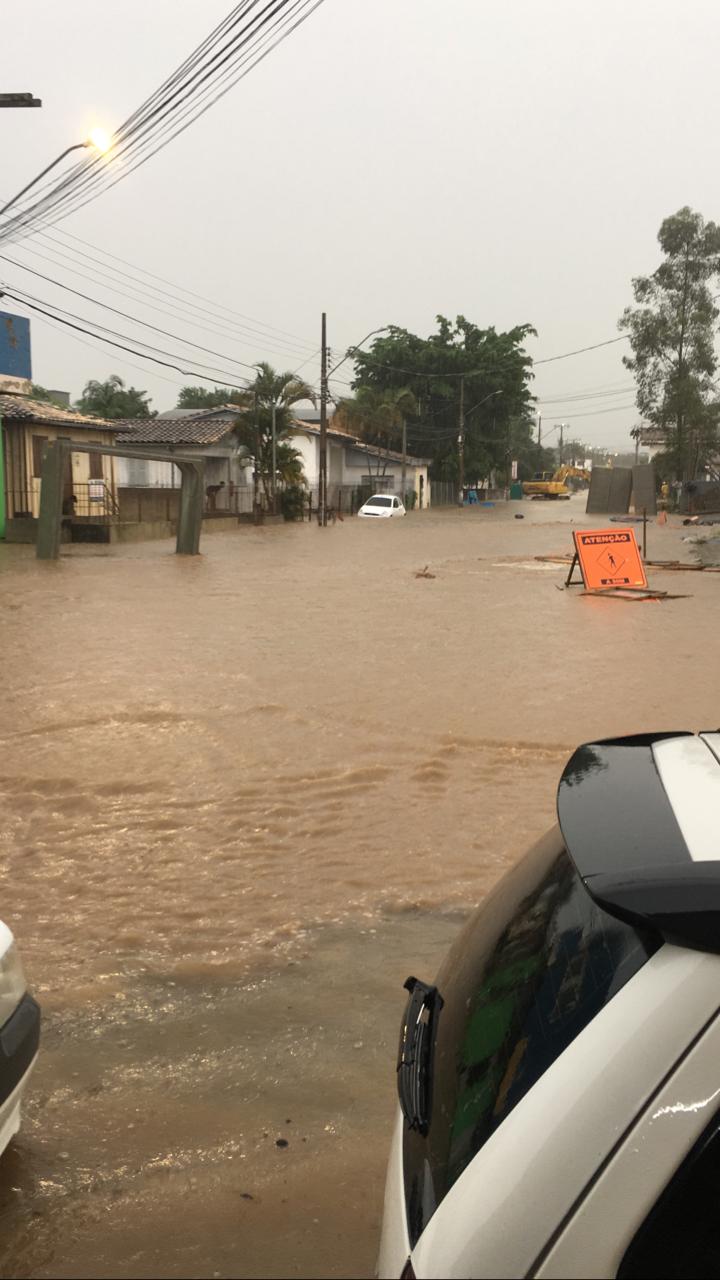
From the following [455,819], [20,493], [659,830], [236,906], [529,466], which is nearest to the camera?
[659,830]

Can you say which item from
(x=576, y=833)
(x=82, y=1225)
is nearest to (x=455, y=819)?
(x=82, y=1225)

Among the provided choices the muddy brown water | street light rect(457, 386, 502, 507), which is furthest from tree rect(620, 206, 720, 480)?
the muddy brown water

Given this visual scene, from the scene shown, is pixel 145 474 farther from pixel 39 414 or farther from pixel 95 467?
pixel 39 414

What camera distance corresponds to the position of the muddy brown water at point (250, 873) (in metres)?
3.10

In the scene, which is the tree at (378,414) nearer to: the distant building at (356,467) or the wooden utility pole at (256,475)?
the distant building at (356,467)

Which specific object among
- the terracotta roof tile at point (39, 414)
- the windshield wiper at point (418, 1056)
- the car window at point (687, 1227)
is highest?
the terracotta roof tile at point (39, 414)

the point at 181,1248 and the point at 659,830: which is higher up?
the point at 659,830

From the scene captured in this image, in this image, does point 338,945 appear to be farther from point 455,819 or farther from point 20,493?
point 20,493

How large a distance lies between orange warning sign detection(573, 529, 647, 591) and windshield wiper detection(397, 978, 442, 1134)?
55.8 ft

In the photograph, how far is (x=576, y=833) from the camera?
1.65 meters

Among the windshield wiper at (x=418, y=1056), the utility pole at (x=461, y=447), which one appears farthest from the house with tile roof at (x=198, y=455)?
the windshield wiper at (x=418, y=1056)

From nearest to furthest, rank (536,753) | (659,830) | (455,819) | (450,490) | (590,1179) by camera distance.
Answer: (590,1179)
(659,830)
(455,819)
(536,753)
(450,490)

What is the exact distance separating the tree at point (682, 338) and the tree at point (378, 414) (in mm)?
13769

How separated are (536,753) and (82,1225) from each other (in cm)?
548
